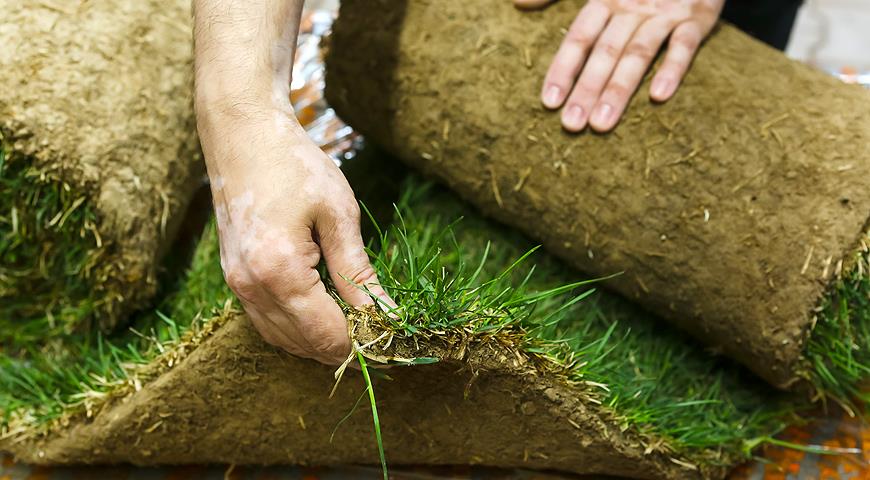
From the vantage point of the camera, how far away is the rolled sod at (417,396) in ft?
5.01

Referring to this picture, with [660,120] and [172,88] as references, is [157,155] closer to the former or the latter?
[172,88]

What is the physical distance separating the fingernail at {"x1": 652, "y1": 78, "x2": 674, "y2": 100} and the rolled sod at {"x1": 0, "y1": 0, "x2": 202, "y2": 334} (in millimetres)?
1097

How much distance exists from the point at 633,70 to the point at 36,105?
1.28 meters

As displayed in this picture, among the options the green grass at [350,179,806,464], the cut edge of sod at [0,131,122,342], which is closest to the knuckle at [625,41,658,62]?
the green grass at [350,179,806,464]

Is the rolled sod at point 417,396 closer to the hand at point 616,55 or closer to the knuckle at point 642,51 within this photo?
the hand at point 616,55

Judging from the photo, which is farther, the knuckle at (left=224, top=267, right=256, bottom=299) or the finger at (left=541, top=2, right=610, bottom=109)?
the finger at (left=541, top=2, right=610, bottom=109)

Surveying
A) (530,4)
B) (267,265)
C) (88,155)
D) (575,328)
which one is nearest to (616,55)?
(530,4)

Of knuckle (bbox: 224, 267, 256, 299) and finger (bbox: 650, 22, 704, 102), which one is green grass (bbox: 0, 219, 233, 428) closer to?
knuckle (bbox: 224, 267, 256, 299)

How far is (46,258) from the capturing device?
6.58 ft

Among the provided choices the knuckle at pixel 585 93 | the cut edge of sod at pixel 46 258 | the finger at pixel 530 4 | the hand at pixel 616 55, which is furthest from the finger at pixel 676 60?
the cut edge of sod at pixel 46 258

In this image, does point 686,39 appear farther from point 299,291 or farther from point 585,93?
point 299,291

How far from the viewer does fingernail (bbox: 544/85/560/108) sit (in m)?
1.93

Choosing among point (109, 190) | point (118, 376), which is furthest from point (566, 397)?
point (109, 190)

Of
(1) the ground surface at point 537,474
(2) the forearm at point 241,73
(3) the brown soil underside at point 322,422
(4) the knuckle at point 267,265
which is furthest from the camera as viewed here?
(1) the ground surface at point 537,474
